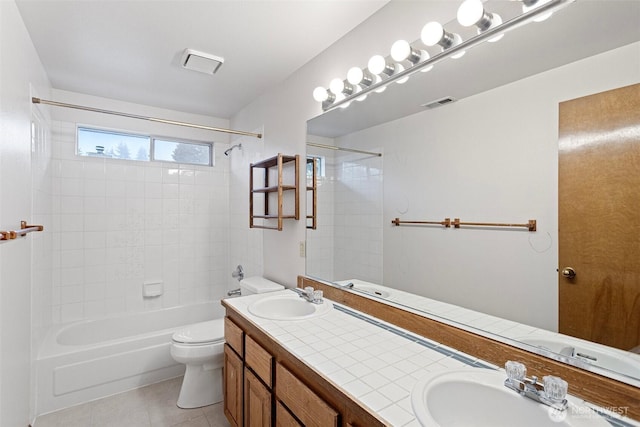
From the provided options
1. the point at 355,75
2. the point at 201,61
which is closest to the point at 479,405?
the point at 355,75

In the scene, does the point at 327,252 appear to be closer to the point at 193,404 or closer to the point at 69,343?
the point at 193,404

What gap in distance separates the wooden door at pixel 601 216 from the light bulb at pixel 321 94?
1.27m

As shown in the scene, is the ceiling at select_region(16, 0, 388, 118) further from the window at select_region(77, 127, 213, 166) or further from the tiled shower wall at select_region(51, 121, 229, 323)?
the tiled shower wall at select_region(51, 121, 229, 323)

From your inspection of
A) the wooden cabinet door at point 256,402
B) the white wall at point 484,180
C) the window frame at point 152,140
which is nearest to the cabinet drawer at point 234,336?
the wooden cabinet door at point 256,402

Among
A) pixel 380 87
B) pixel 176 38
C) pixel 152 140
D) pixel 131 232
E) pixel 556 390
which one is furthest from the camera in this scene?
pixel 152 140

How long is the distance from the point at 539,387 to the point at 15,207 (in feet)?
7.98

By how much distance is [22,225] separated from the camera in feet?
5.47

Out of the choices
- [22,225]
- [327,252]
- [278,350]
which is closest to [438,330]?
[278,350]

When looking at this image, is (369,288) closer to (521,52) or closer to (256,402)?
(256,402)

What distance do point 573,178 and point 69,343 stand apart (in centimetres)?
360

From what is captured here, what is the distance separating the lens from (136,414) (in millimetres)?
2123

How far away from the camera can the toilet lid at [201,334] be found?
219cm

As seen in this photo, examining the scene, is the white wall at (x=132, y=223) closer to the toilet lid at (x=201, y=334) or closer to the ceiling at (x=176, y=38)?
the ceiling at (x=176, y=38)

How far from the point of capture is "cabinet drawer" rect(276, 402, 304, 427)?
115 centimetres
